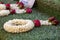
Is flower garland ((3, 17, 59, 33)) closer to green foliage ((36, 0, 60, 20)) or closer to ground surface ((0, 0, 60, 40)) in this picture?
ground surface ((0, 0, 60, 40))

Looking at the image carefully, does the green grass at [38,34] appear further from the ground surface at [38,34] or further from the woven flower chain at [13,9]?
the woven flower chain at [13,9]

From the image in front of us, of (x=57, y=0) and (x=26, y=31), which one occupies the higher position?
(x=57, y=0)

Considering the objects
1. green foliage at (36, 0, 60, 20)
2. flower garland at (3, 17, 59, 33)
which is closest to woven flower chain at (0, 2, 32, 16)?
green foliage at (36, 0, 60, 20)

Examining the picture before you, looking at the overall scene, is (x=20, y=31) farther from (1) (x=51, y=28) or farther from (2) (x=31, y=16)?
(2) (x=31, y=16)

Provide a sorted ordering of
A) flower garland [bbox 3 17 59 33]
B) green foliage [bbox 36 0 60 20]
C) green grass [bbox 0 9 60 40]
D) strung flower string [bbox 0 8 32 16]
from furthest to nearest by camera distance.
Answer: strung flower string [bbox 0 8 32 16]
green foliage [bbox 36 0 60 20]
flower garland [bbox 3 17 59 33]
green grass [bbox 0 9 60 40]

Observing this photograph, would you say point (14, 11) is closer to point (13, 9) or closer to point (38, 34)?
point (13, 9)

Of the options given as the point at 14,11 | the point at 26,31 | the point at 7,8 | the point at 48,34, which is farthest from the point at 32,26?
the point at 7,8

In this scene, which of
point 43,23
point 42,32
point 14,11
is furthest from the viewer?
point 14,11

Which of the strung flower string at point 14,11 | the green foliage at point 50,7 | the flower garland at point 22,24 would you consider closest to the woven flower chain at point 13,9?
the strung flower string at point 14,11

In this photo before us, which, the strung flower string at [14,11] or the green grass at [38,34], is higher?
the green grass at [38,34]

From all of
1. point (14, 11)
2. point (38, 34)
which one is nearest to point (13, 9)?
point (14, 11)

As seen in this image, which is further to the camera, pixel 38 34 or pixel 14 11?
pixel 14 11
